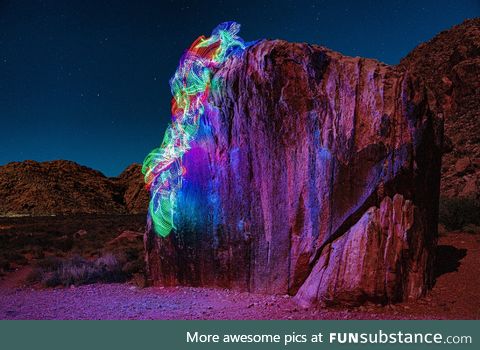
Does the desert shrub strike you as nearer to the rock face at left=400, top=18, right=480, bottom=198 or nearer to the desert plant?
the rock face at left=400, top=18, right=480, bottom=198

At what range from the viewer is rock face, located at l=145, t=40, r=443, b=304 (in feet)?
23.9

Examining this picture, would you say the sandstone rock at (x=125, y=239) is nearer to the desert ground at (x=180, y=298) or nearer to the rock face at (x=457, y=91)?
the desert ground at (x=180, y=298)

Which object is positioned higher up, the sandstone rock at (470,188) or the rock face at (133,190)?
the rock face at (133,190)

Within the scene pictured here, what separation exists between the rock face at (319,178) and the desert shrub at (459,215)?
546cm

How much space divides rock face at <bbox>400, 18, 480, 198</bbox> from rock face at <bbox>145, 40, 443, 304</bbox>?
1222 centimetres

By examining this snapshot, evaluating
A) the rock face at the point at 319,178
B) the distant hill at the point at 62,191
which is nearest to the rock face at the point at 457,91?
the rock face at the point at 319,178

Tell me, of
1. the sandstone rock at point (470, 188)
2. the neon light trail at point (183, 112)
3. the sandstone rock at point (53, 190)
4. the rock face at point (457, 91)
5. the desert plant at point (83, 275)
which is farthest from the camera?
the sandstone rock at point (53, 190)

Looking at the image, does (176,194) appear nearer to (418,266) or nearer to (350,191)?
(350,191)

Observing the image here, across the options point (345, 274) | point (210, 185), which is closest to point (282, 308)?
point (345, 274)

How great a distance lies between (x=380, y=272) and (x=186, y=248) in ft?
14.6

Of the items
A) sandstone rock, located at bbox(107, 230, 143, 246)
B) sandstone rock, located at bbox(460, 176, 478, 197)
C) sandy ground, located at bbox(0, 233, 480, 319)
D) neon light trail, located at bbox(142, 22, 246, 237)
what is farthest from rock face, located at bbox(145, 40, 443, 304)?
sandstone rock, located at bbox(460, 176, 478, 197)

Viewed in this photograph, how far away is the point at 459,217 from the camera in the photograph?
13.4 m

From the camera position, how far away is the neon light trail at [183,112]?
9.72m

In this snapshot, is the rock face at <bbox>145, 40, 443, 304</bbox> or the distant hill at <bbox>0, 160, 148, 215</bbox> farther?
the distant hill at <bbox>0, 160, 148, 215</bbox>
